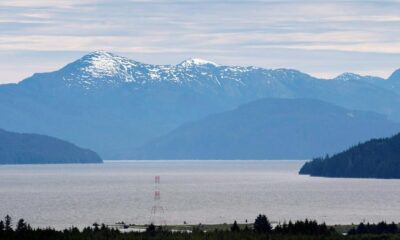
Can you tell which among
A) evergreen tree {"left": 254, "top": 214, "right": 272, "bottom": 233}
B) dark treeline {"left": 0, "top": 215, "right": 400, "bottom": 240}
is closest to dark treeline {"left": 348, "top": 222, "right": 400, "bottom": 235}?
dark treeline {"left": 0, "top": 215, "right": 400, "bottom": 240}

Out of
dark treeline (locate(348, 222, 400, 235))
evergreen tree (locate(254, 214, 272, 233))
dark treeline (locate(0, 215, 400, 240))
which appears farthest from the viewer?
dark treeline (locate(348, 222, 400, 235))

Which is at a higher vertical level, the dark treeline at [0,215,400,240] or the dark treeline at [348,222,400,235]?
the dark treeline at [348,222,400,235]

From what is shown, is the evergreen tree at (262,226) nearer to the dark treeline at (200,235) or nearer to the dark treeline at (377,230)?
the dark treeline at (200,235)

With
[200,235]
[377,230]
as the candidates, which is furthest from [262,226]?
[200,235]

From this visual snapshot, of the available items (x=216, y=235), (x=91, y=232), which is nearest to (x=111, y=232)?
(x=91, y=232)

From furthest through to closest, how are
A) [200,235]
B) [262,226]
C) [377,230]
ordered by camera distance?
[377,230], [262,226], [200,235]

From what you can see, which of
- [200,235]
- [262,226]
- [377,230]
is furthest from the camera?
[377,230]

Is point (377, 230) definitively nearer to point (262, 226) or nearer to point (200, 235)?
point (262, 226)

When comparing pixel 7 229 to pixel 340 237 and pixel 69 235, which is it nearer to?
pixel 69 235

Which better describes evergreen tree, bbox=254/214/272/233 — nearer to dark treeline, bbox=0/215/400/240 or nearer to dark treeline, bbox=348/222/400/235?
dark treeline, bbox=0/215/400/240

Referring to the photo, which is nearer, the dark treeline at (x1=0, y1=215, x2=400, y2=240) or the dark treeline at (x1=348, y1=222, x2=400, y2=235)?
the dark treeline at (x1=0, y1=215, x2=400, y2=240)

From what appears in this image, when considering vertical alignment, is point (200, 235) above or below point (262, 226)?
below
